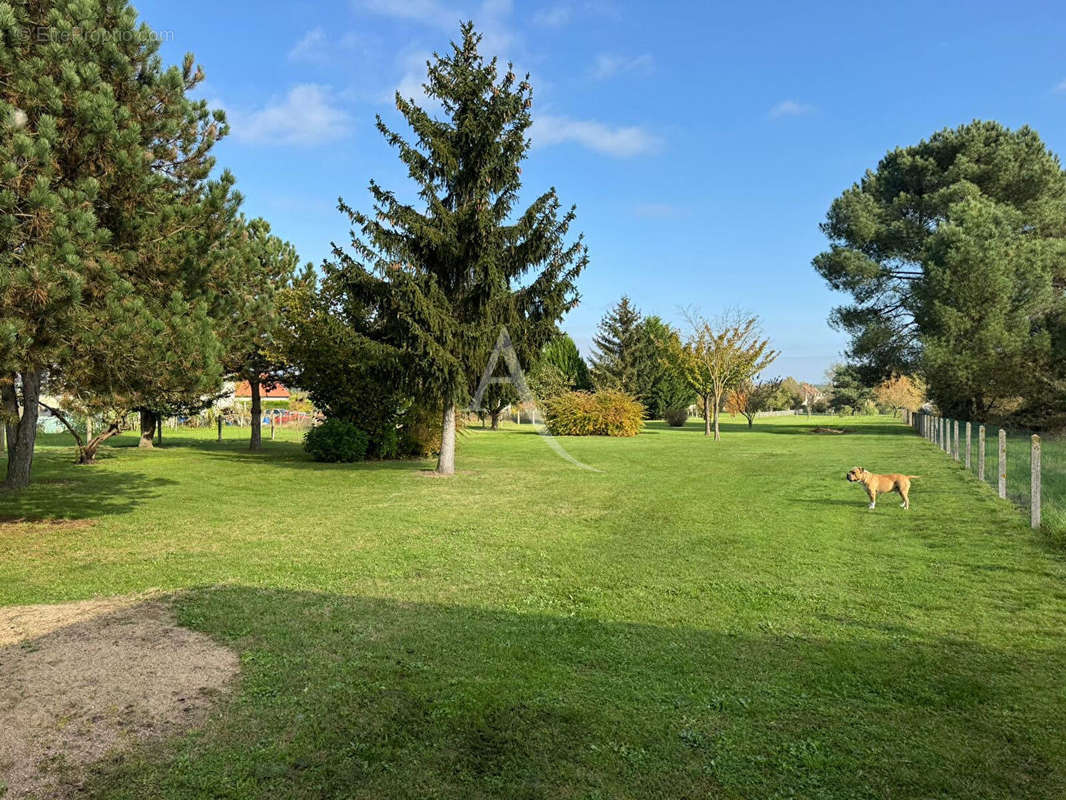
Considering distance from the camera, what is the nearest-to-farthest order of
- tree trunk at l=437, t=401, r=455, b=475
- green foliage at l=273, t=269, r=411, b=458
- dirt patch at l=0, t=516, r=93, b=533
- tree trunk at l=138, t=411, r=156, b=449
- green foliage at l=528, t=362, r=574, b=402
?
dirt patch at l=0, t=516, r=93, b=533 < tree trunk at l=437, t=401, r=455, b=475 < green foliage at l=273, t=269, r=411, b=458 < tree trunk at l=138, t=411, r=156, b=449 < green foliage at l=528, t=362, r=574, b=402

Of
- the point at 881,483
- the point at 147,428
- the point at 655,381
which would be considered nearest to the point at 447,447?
the point at 881,483

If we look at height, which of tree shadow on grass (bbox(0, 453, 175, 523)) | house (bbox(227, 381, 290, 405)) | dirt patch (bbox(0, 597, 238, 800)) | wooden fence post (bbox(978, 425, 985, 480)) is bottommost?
tree shadow on grass (bbox(0, 453, 175, 523))

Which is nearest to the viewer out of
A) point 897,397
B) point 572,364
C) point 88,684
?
point 88,684

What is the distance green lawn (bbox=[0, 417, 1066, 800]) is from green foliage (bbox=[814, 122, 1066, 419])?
72.6 feet

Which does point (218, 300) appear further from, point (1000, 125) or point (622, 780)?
point (1000, 125)

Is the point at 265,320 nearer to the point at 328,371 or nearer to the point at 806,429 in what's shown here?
the point at 328,371

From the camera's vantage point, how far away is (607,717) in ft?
11.5

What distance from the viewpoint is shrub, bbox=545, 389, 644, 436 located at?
35.2 metres

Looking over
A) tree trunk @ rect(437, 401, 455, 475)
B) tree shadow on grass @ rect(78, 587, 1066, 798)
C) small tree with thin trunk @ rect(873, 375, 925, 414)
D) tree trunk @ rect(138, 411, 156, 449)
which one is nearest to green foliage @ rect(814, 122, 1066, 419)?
tree trunk @ rect(437, 401, 455, 475)

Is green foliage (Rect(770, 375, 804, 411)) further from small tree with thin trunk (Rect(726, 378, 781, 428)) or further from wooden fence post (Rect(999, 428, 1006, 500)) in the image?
wooden fence post (Rect(999, 428, 1006, 500))

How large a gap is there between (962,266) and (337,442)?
2897 cm

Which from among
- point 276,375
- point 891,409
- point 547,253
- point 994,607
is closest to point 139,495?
point 547,253

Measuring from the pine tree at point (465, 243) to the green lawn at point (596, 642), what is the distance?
4776 mm

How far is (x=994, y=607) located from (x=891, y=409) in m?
88.3
